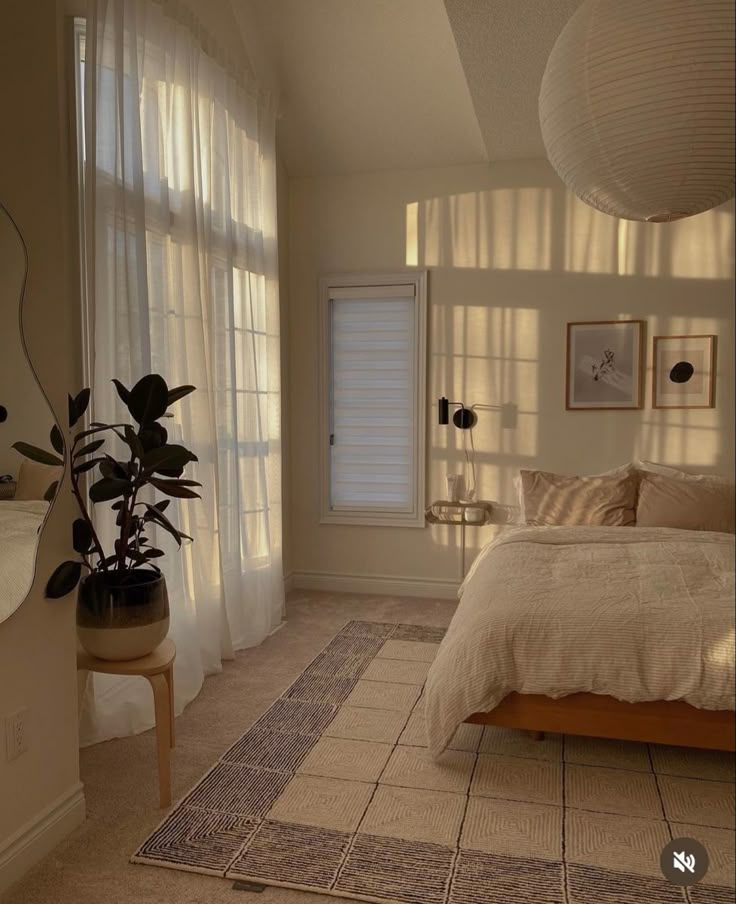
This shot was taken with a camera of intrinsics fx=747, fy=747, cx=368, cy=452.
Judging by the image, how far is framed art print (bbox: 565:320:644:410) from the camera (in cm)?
94

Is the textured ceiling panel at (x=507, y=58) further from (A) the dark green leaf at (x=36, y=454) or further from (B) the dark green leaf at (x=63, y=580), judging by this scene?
(B) the dark green leaf at (x=63, y=580)

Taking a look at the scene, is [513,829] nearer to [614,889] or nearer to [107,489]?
[614,889]

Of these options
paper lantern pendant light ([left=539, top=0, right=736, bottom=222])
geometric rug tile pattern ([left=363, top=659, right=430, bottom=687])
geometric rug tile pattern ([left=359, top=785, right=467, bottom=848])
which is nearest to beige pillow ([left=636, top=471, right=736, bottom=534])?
paper lantern pendant light ([left=539, top=0, right=736, bottom=222])

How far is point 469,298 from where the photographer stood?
13.1 ft

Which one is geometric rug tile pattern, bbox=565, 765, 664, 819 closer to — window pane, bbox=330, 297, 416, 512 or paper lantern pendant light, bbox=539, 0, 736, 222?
paper lantern pendant light, bbox=539, 0, 736, 222

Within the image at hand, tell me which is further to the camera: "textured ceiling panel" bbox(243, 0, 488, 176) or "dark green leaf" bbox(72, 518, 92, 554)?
"textured ceiling panel" bbox(243, 0, 488, 176)

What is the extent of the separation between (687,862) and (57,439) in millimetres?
1629

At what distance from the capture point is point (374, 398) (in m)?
4.19

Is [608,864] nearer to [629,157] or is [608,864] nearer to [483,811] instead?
[483,811]

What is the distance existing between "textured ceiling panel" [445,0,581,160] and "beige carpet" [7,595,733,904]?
239 cm

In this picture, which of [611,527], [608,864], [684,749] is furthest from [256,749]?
[684,749]

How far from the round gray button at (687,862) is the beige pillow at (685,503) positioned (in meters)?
0.27

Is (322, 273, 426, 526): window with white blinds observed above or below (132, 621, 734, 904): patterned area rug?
above

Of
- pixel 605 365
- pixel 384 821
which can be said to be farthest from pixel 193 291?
pixel 384 821
